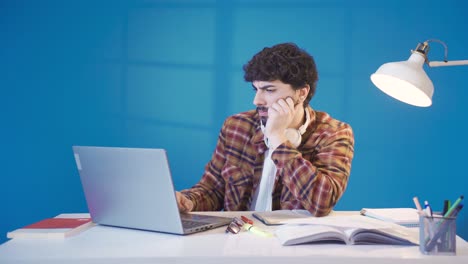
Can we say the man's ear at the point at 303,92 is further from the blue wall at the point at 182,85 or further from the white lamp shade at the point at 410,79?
the blue wall at the point at 182,85

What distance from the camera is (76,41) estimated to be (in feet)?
11.8

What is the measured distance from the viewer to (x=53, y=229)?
144cm

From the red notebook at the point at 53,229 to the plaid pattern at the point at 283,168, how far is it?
54cm

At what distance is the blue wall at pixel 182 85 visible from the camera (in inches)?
139

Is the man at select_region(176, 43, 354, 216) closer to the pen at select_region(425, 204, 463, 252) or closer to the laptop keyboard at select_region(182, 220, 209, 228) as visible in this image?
the laptop keyboard at select_region(182, 220, 209, 228)

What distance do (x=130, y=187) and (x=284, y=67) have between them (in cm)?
94

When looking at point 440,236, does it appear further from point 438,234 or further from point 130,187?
point 130,187

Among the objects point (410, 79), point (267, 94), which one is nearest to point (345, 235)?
point (410, 79)

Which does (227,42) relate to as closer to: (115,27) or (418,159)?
(115,27)

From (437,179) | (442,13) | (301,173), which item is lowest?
(437,179)

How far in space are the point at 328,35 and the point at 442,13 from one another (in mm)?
711

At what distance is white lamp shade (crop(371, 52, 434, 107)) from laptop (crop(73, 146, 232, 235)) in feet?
2.05

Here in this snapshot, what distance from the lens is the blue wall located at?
3.54 metres

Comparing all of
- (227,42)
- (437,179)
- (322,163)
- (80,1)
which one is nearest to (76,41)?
(80,1)
